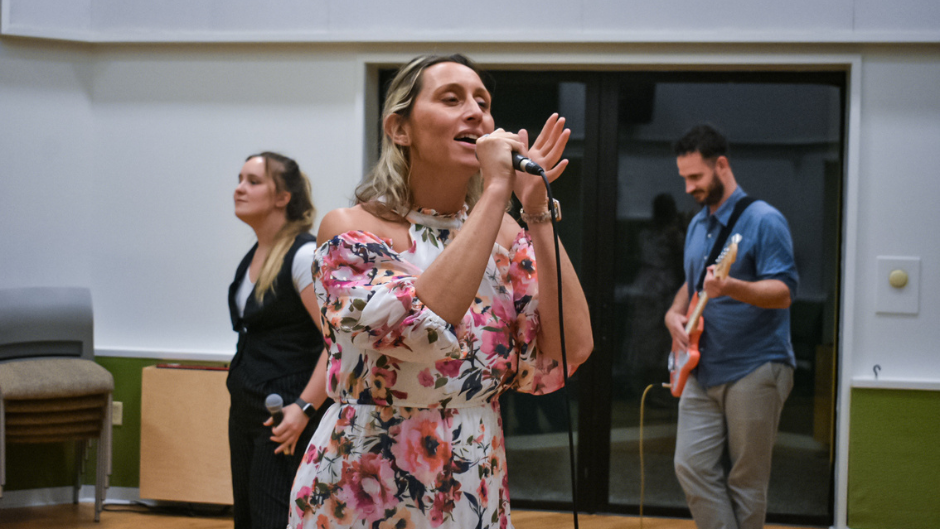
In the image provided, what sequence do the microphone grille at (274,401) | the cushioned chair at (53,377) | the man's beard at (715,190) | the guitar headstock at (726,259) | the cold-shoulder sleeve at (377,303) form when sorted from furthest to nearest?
1. the cushioned chair at (53,377)
2. the man's beard at (715,190)
3. the guitar headstock at (726,259)
4. the microphone grille at (274,401)
5. the cold-shoulder sleeve at (377,303)

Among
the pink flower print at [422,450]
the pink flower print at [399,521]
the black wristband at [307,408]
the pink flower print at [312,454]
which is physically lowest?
the black wristband at [307,408]

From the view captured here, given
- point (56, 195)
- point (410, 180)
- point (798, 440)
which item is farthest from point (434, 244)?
point (56, 195)

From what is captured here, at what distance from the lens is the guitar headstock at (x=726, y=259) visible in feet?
8.45

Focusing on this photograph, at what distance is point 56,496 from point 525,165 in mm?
3715

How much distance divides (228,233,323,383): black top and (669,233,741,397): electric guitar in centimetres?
138

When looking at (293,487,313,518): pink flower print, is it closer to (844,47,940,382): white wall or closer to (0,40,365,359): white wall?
(0,40,365,359): white wall

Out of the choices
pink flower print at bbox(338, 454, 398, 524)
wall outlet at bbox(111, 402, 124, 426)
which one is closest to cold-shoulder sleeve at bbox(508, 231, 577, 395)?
pink flower print at bbox(338, 454, 398, 524)

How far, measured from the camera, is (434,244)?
3.84 feet

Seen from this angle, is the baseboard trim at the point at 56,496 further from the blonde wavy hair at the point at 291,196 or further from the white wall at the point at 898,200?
the white wall at the point at 898,200

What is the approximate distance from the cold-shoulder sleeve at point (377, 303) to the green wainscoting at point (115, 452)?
9.67 feet

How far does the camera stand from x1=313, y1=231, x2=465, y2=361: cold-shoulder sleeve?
99 cm

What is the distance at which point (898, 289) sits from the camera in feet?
11.3

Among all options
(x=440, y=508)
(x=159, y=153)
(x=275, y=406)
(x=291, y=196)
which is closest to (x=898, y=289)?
(x=291, y=196)

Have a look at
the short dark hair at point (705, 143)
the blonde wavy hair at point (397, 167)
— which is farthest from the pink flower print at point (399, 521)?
the short dark hair at point (705, 143)
